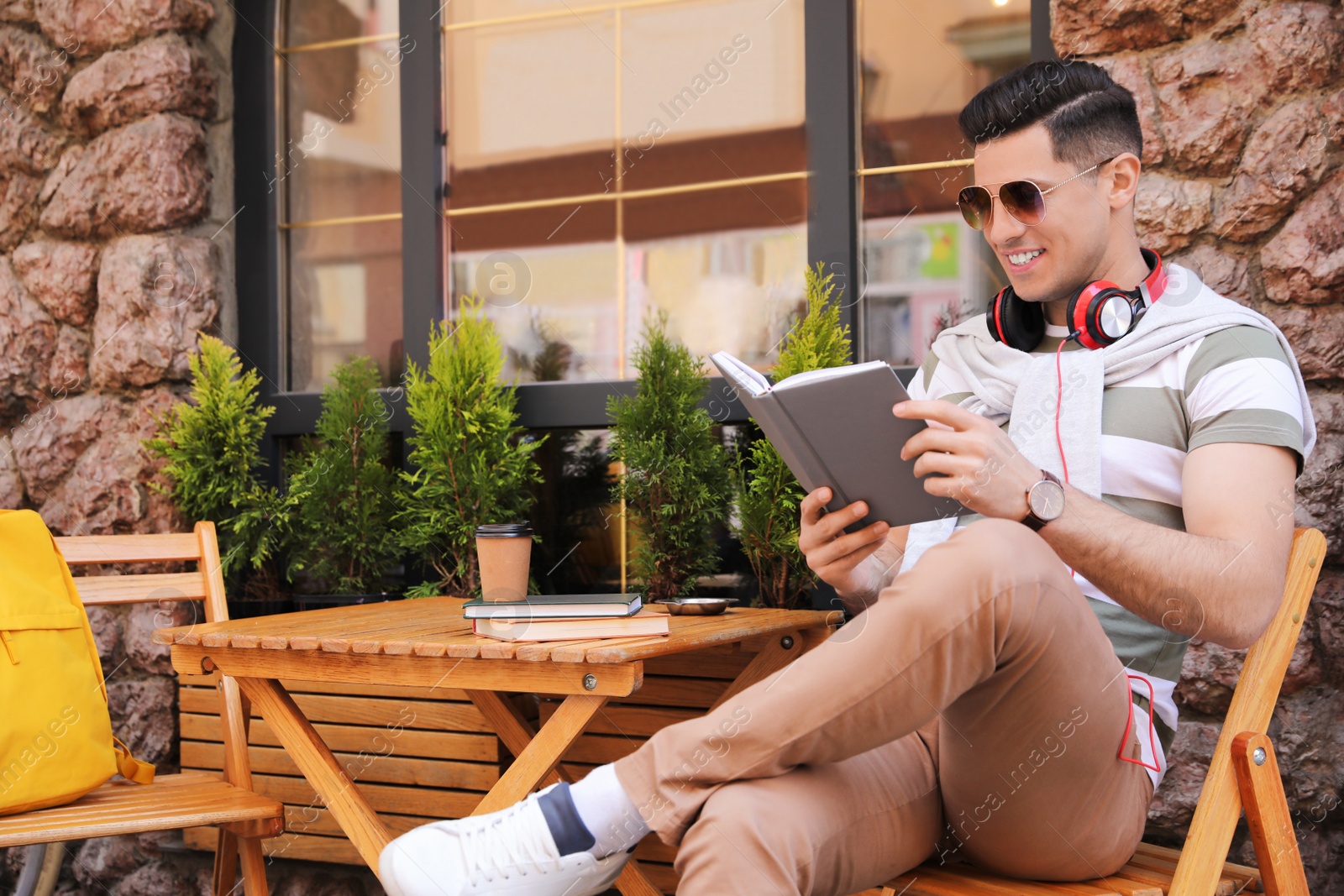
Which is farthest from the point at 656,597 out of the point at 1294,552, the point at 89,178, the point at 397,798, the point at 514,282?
the point at 89,178

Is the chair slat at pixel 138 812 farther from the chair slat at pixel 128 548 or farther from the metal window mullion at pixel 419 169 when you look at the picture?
the metal window mullion at pixel 419 169

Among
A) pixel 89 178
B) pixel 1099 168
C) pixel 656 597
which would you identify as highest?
pixel 89 178

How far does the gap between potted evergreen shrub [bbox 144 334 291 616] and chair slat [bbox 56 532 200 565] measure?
0.46m

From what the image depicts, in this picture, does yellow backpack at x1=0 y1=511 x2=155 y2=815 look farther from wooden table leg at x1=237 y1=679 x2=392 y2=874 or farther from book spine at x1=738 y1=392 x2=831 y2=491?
book spine at x1=738 y1=392 x2=831 y2=491

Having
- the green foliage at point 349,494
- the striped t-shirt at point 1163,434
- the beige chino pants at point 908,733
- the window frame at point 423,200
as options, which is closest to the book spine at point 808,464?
the beige chino pants at point 908,733

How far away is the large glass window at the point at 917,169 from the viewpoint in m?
2.86

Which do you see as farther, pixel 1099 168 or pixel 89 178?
pixel 89 178

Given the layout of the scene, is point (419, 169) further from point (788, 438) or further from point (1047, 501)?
point (1047, 501)

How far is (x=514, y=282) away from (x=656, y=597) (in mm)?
1196

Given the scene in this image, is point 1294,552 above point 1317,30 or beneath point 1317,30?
beneath

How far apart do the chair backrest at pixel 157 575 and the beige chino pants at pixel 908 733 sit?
147cm

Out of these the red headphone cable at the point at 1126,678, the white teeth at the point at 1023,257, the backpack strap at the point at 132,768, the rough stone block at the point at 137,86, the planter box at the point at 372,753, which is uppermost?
the rough stone block at the point at 137,86

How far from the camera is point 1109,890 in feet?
4.67

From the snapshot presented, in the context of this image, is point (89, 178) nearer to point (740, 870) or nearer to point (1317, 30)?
point (740, 870)
